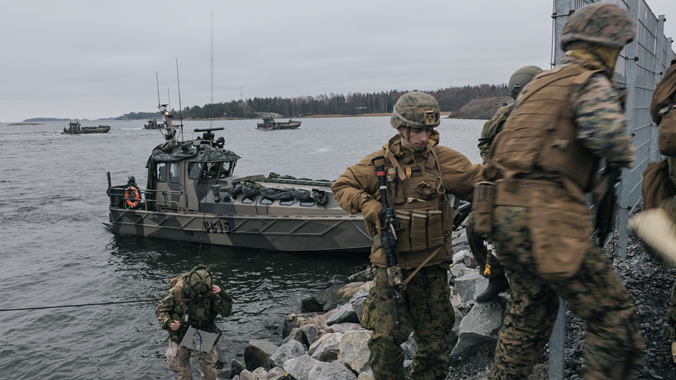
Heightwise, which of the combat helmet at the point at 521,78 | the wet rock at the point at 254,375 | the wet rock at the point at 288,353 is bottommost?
the wet rock at the point at 254,375

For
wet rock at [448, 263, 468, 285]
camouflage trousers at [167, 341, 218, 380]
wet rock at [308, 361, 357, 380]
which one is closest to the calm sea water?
camouflage trousers at [167, 341, 218, 380]

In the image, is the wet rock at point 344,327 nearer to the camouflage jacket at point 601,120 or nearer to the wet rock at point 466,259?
the wet rock at point 466,259

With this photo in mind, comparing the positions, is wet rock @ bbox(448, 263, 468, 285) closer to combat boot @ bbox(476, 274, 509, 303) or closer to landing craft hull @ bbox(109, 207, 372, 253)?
A: combat boot @ bbox(476, 274, 509, 303)

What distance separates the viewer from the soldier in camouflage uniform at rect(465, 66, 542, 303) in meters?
3.68

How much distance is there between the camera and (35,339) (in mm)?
9391

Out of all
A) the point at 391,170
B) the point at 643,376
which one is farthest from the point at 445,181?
the point at 643,376

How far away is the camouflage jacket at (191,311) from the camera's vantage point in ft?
18.9

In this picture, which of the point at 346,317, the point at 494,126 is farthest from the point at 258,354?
the point at 494,126

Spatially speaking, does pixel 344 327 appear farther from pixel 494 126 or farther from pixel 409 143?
pixel 409 143

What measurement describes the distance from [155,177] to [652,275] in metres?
13.9

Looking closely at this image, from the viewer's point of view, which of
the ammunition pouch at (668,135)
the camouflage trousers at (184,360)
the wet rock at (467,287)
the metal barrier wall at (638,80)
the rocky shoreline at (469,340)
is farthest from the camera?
the camouflage trousers at (184,360)

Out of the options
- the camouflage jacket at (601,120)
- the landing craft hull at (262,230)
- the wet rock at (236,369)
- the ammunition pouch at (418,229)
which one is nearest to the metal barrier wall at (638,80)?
the camouflage jacket at (601,120)

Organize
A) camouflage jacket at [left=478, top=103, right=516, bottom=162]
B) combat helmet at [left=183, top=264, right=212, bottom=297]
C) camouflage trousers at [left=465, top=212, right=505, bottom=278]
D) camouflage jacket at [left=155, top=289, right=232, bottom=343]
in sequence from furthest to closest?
camouflage jacket at [left=155, top=289, right=232, bottom=343] < combat helmet at [left=183, top=264, right=212, bottom=297] < camouflage trousers at [left=465, top=212, right=505, bottom=278] < camouflage jacket at [left=478, top=103, right=516, bottom=162]

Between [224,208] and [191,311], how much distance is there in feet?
25.9
